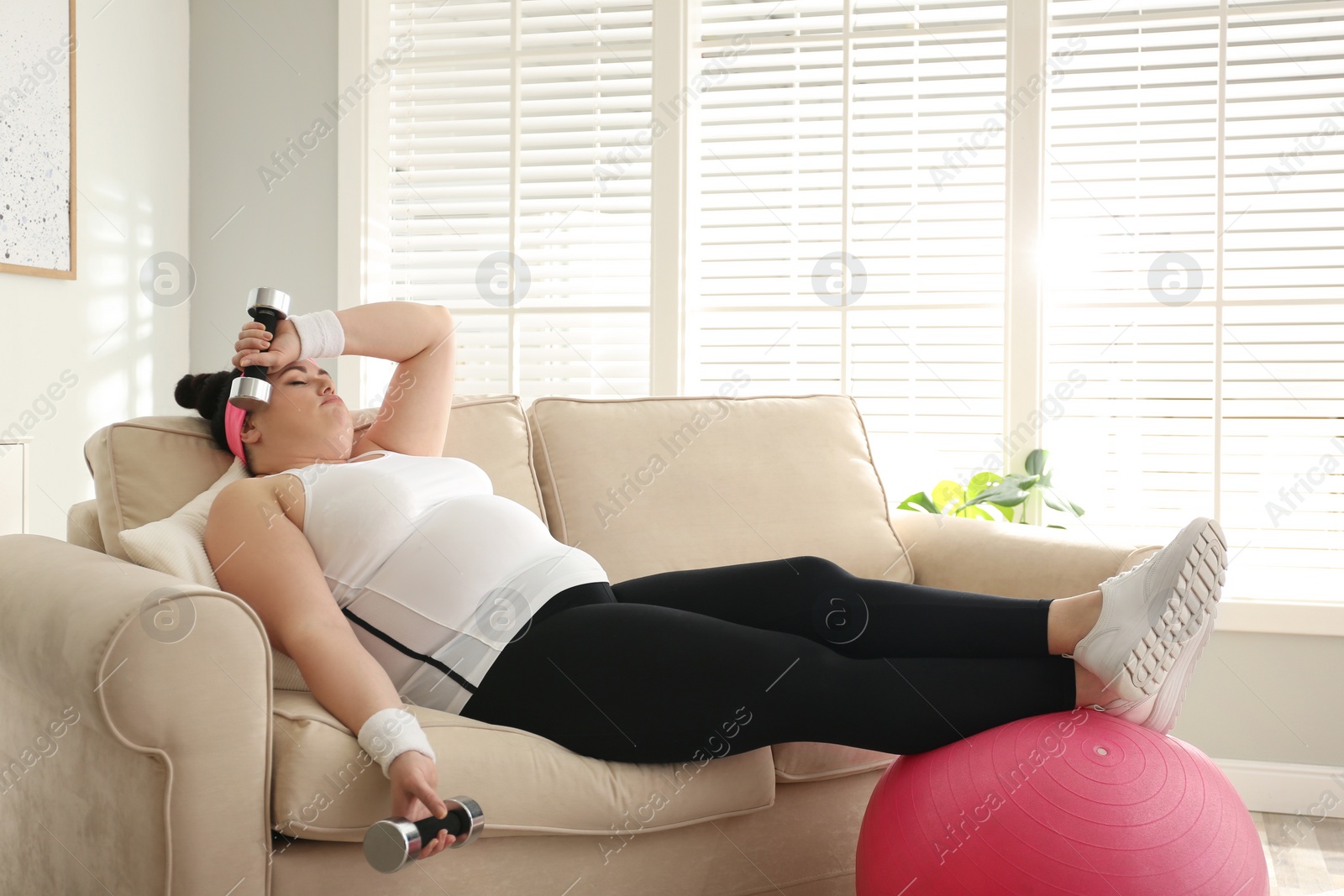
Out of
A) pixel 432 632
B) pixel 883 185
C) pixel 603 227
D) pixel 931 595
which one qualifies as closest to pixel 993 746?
pixel 931 595

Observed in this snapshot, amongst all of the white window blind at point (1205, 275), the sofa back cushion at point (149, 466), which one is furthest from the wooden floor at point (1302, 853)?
the sofa back cushion at point (149, 466)

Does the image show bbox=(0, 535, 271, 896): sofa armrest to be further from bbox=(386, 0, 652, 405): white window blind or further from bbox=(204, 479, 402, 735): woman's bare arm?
bbox=(386, 0, 652, 405): white window blind

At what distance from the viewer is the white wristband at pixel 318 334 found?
1.61m

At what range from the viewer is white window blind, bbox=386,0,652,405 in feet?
9.24

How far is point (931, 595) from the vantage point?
4.62ft

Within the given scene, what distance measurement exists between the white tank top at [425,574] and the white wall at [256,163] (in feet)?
5.45

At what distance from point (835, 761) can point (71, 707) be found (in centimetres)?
106

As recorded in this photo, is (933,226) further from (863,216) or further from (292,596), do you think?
(292,596)

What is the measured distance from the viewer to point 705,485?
1934 millimetres

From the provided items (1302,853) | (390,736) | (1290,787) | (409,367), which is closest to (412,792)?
(390,736)

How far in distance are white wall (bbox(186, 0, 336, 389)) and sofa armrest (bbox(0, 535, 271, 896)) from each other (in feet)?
6.20

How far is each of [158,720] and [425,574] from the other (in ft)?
1.39

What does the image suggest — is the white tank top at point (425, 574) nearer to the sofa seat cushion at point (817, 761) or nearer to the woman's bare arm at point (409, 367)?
the woman's bare arm at point (409, 367)

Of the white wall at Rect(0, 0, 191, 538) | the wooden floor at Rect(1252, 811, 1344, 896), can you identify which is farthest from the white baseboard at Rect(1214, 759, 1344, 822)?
the white wall at Rect(0, 0, 191, 538)
